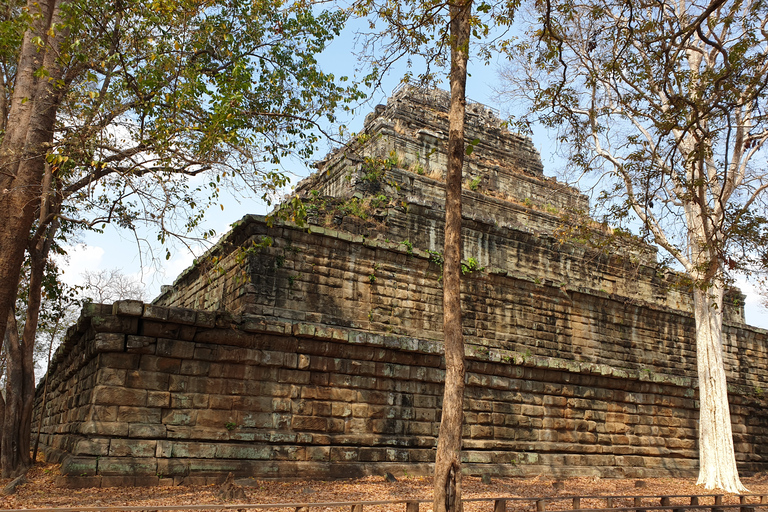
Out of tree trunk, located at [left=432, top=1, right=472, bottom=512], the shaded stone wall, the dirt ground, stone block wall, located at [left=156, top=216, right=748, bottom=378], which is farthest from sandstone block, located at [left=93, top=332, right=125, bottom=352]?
tree trunk, located at [left=432, top=1, right=472, bottom=512]

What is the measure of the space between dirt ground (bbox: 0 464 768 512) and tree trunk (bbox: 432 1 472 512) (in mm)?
1604

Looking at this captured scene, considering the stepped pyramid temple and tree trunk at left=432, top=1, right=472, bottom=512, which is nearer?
tree trunk at left=432, top=1, right=472, bottom=512

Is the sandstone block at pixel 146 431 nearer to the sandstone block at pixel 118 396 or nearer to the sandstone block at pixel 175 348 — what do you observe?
the sandstone block at pixel 118 396

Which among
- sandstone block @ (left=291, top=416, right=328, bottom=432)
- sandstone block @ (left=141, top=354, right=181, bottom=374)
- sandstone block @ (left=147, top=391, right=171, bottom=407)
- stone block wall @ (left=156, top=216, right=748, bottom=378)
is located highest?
stone block wall @ (left=156, top=216, right=748, bottom=378)

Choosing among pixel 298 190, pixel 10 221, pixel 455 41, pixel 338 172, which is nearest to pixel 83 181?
pixel 10 221

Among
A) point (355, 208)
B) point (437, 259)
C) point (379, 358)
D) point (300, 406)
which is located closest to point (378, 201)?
point (355, 208)

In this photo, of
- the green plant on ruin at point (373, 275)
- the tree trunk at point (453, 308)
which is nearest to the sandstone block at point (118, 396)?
the tree trunk at point (453, 308)

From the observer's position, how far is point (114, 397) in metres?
7.71

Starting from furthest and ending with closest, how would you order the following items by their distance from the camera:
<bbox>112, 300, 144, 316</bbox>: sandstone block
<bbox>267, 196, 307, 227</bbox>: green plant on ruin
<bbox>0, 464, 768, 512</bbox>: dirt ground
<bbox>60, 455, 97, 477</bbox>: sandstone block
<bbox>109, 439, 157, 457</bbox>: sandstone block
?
<bbox>267, 196, 307, 227</bbox>: green plant on ruin
<bbox>112, 300, 144, 316</bbox>: sandstone block
<bbox>109, 439, 157, 457</bbox>: sandstone block
<bbox>60, 455, 97, 477</bbox>: sandstone block
<bbox>0, 464, 768, 512</bbox>: dirt ground

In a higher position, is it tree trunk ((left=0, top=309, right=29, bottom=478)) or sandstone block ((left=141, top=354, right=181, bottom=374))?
sandstone block ((left=141, top=354, right=181, bottom=374))

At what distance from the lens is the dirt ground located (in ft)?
22.5

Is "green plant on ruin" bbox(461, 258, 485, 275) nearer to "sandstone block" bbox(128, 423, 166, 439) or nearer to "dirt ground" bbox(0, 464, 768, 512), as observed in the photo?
"dirt ground" bbox(0, 464, 768, 512)

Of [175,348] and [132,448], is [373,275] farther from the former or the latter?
[132,448]

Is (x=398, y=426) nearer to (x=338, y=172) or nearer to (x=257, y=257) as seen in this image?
(x=257, y=257)
